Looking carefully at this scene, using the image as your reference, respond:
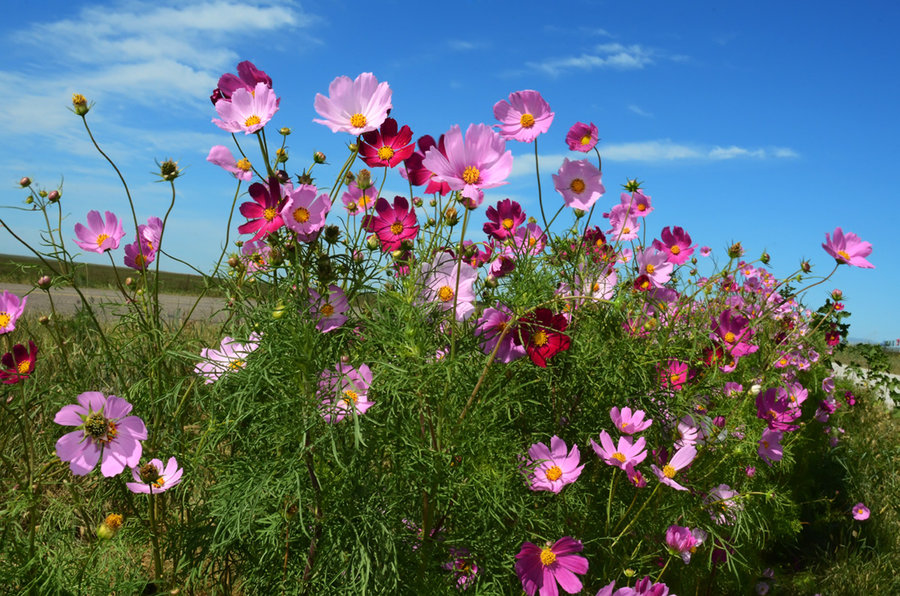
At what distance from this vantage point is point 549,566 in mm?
1318

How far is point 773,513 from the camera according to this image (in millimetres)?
2539

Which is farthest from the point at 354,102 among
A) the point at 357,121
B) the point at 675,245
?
the point at 675,245

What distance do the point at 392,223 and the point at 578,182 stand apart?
0.42 m

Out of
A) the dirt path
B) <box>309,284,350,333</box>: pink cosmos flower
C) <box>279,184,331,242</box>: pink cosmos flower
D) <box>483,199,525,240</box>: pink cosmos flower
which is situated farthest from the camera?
the dirt path

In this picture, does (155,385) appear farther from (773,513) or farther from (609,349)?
(773,513)

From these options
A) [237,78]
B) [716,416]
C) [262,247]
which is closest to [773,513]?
[716,416]

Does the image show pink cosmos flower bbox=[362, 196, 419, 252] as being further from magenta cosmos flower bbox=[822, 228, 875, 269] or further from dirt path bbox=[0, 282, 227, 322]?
magenta cosmos flower bbox=[822, 228, 875, 269]

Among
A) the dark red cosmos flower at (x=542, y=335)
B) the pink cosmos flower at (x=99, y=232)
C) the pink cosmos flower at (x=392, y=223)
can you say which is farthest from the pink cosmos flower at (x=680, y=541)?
the pink cosmos flower at (x=99, y=232)

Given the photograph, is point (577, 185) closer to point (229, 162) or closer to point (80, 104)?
point (229, 162)

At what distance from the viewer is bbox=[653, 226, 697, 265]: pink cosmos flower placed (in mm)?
A: 2047

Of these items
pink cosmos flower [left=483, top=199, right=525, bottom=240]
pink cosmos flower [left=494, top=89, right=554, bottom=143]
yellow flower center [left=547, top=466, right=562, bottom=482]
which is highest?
pink cosmos flower [left=494, top=89, right=554, bottom=143]

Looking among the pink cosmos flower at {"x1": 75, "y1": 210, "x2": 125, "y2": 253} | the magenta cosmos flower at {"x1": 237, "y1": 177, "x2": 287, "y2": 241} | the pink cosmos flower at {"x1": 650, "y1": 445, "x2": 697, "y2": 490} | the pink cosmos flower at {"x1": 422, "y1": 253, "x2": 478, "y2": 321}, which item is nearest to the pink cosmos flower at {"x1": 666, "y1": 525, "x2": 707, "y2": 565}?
the pink cosmos flower at {"x1": 650, "y1": 445, "x2": 697, "y2": 490}

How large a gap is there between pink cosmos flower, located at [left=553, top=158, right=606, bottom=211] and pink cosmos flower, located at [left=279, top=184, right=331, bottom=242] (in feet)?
1.75

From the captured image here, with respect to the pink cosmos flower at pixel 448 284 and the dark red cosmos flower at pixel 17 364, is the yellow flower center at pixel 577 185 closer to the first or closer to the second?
the pink cosmos flower at pixel 448 284
